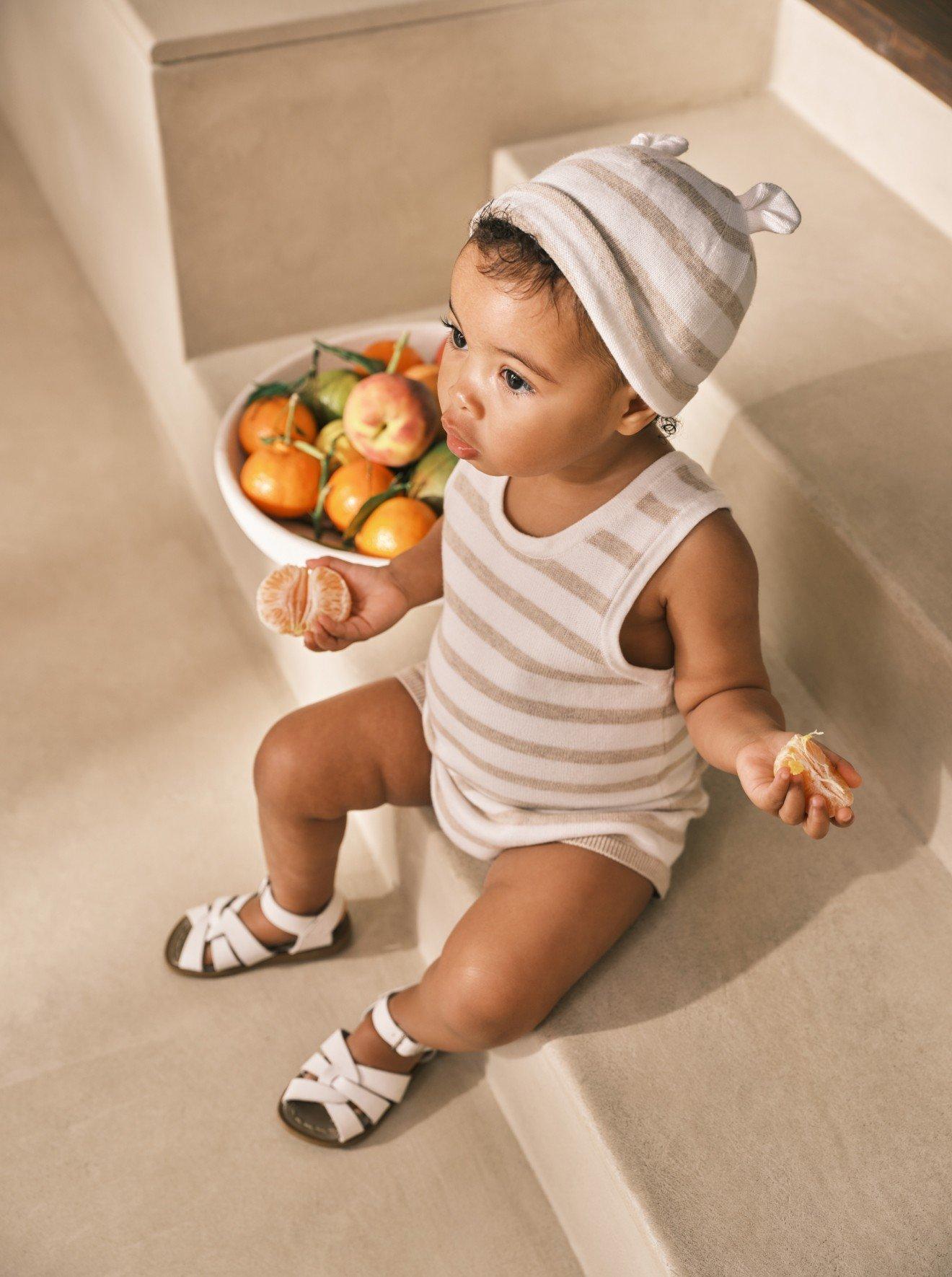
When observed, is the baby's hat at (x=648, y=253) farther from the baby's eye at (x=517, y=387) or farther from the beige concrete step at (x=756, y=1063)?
the beige concrete step at (x=756, y=1063)

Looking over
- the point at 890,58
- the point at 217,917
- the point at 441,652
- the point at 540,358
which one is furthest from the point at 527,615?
the point at 890,58

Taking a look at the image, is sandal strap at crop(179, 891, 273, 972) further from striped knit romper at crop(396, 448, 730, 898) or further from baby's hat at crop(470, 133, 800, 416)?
baby's hat at crop(470, 133, 800, 416)

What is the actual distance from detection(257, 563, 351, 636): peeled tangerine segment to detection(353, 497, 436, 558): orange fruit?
17 centimetres

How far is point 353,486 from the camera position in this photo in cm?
137

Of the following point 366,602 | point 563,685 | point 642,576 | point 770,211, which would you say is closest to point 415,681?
point 366,602

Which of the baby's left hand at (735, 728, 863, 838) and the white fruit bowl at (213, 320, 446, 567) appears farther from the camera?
the white fruit bowl at (213, 320, 446, 567)

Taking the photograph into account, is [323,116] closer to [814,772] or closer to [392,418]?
[392,418]

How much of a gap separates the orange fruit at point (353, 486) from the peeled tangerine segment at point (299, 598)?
230 millimetres

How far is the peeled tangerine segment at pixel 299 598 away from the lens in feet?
3.64

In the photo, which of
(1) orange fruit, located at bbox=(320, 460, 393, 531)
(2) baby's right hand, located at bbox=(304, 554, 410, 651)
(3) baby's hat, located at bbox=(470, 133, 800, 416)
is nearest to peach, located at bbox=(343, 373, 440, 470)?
(1) orange fruit, located at bbox=(320, 460, 393, 531)

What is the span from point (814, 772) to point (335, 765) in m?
0.52

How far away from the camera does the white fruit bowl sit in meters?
1.34

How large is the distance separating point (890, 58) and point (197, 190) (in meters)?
0.89

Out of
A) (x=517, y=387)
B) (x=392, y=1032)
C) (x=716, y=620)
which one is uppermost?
(x=517, y=387)
